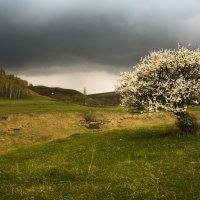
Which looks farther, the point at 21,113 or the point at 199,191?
the point at 21,113

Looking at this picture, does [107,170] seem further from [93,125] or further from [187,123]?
[93,125]

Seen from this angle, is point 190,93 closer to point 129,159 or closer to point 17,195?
point 129,159

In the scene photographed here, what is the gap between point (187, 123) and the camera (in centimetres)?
4047

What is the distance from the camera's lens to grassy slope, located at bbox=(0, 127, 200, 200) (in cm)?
2306

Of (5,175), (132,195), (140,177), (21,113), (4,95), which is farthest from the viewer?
(4,95)

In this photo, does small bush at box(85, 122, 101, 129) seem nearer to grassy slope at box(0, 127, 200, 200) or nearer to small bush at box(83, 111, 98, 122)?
small bush at box(83, 111, 98, 122)

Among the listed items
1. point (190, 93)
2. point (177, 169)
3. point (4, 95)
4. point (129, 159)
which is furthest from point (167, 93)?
point (4, 95)

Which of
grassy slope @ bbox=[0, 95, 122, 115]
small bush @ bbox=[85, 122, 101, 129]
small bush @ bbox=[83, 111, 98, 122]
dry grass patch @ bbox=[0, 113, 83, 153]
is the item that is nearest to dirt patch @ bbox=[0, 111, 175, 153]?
dry grass patch @ bbox=[0, 113, 83, 153]

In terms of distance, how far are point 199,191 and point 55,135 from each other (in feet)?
150

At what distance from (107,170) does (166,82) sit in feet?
48.1

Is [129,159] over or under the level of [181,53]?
under

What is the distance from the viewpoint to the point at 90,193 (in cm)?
2298

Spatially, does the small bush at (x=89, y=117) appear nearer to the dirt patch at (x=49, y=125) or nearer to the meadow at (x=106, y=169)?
the dirt patch at (x=49, y=125)

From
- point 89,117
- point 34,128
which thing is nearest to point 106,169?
point 34,128
